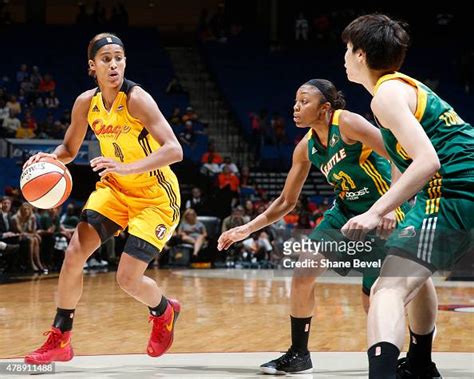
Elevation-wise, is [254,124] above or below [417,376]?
below

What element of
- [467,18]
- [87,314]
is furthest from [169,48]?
[87,314]

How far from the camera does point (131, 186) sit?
221 inches

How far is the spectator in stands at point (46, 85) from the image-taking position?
65.9ft

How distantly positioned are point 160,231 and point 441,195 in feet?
7.74

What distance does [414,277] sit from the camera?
3.53 meters

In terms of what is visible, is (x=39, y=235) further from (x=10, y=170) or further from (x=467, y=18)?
(x=467, y=18)

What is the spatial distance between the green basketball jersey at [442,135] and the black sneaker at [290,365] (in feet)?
6.61

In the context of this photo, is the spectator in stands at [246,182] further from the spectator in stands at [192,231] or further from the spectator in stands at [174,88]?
the spectator in stands at [174,88]

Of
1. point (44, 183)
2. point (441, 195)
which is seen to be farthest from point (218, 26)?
point (441, 195)

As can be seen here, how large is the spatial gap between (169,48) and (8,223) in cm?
1289

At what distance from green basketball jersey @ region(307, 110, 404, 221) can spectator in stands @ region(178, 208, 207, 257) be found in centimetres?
1031

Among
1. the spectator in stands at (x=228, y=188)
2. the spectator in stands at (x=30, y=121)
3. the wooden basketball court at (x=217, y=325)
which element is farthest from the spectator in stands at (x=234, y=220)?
the spectator in stands at (x=30, y=121)

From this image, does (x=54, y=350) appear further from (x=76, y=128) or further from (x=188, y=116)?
(x=188, y=116)

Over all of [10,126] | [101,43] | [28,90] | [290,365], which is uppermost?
[101,43]
